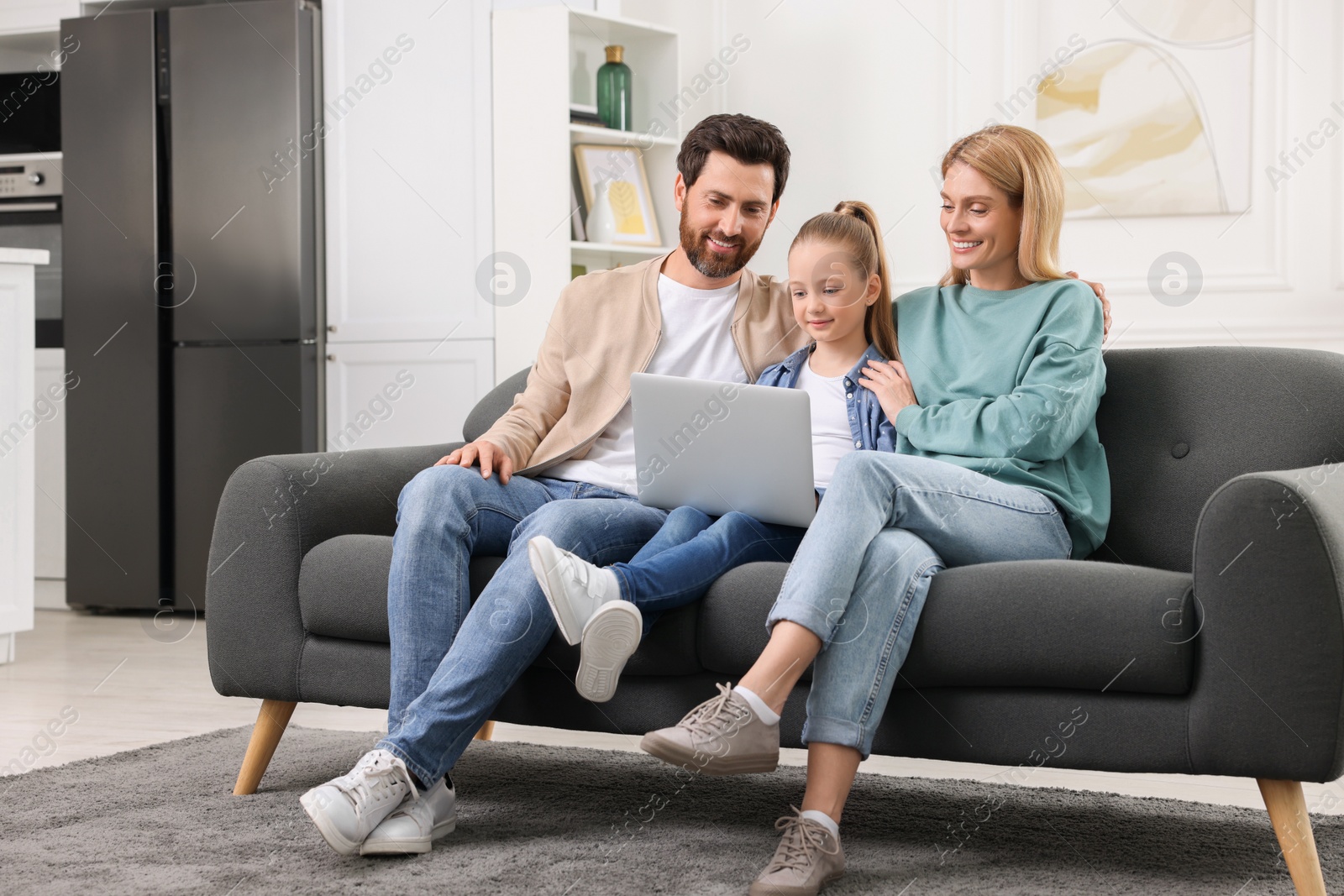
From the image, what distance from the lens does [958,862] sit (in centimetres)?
170

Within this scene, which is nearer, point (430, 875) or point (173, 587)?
point (430, 875)

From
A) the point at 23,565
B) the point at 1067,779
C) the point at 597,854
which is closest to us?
the point at 597,854

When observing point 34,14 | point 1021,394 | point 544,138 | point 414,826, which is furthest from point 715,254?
point 34,14

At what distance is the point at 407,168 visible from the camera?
4.12 meters

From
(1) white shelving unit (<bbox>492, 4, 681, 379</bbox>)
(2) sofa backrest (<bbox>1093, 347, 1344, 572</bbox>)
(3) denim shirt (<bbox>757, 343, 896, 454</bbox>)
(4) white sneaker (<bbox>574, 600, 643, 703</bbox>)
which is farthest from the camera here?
(1) white shelving unit (<bbox>492, 4, 681, 379</bbox>)

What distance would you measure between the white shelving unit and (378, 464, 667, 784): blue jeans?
186 cm

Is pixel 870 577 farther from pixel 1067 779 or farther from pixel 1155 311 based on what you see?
pixel 1155 311

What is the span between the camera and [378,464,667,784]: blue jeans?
1.70 meters

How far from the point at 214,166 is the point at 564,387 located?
7.86 feet

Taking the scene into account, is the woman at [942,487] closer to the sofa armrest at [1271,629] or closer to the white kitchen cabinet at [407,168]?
the sofa armrest at [1271,629]

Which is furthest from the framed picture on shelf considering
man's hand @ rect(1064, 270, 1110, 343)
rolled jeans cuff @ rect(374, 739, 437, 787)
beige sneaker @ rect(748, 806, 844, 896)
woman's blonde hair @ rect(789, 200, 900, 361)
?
beige sneaker @ rect(748, 806, 844, 896)

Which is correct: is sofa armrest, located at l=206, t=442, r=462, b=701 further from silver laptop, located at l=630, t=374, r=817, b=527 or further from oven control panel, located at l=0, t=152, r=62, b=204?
oven control panel, located at l=0, t=152, r=62, b=204

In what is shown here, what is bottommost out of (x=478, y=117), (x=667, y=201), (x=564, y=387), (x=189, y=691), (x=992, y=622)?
(x=189, y=691)

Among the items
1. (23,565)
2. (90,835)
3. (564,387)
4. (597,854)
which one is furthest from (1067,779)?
(23,565)
